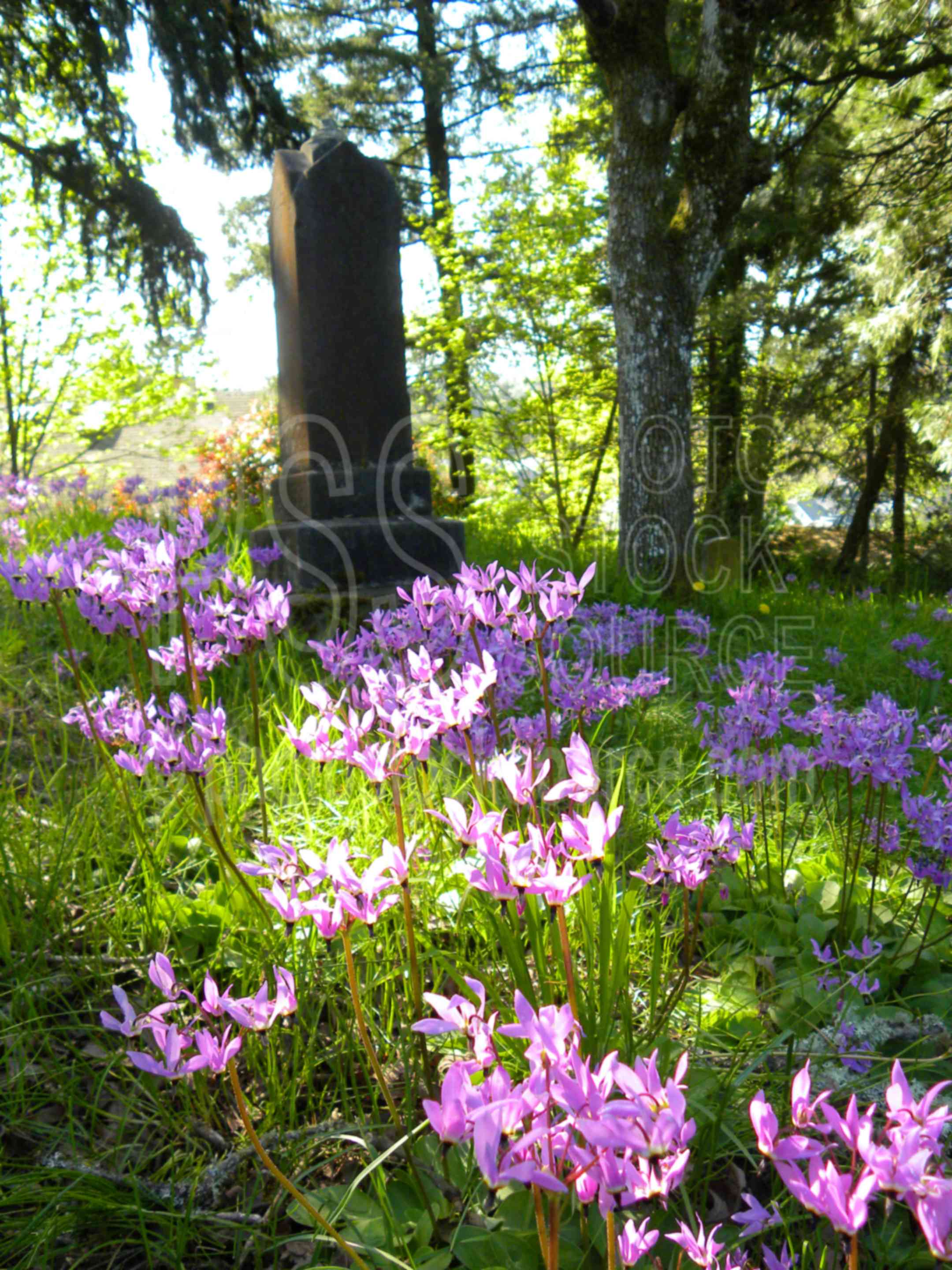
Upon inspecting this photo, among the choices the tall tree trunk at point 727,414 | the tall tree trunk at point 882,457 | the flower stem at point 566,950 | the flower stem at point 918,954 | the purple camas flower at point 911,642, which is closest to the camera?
the flower stem at point 566,950

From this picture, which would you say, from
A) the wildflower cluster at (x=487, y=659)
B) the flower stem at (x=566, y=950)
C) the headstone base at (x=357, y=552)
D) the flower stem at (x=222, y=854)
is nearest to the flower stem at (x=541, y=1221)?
the flower stem at (x=566, y=950)

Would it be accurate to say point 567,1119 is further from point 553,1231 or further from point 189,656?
point 189,656

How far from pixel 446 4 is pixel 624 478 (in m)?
11.9

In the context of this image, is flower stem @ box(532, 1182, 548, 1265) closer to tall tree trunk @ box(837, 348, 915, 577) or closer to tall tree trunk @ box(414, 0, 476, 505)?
tall tree trunk @ box(837, 348, 915, 577)

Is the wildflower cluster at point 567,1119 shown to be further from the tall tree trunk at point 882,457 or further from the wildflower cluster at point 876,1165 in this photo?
the tall tree trunk at point 882,457

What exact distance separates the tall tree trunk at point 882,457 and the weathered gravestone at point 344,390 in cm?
781

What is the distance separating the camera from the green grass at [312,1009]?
151 centimetres

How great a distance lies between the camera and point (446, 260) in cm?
1391

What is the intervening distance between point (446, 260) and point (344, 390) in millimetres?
9409

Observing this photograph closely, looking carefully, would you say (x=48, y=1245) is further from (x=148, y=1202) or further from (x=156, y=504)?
(x=156, y=504)

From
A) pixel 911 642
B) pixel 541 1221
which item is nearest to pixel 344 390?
pixel 911 642

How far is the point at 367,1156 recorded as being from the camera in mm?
1694

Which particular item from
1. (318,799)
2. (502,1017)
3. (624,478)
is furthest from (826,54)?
(502,1017)

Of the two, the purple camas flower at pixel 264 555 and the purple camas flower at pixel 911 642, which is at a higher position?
the purple camas flower at pixel 264 555
